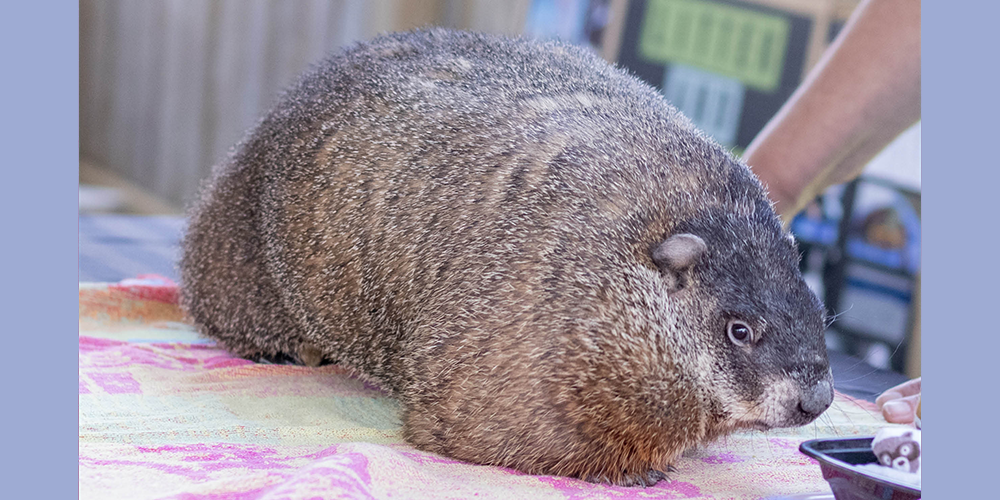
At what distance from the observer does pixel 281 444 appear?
2.01 meters

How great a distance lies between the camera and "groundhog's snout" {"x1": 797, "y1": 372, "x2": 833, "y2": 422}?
176cm

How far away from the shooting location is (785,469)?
202 centimetres

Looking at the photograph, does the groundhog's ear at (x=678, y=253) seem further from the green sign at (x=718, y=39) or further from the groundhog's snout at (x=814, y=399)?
the green sign at (x=718, y=39)

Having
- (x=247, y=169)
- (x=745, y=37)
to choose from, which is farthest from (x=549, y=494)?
(x=745, y=37)

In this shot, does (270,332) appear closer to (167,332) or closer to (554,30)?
(167,332)

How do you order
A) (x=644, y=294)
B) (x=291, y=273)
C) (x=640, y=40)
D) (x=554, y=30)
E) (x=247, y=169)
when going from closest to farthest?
(x=644, y=294)
(x=291, y=273)
(x=247, y=169)
(x=640, y=40)
(x=554, y=30)

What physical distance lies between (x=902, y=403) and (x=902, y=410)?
0.05 feet

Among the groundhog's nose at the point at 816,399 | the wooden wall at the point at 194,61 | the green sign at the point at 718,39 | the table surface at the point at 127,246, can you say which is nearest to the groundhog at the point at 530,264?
the groundhog's nose at the point at 816,399

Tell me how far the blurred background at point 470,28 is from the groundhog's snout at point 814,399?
43 centimetres

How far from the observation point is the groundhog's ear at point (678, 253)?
1854 mm

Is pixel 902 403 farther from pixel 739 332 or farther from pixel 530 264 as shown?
pixel 530 264

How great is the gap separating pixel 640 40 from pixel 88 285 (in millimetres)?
2447

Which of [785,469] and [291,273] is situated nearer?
[785,469]

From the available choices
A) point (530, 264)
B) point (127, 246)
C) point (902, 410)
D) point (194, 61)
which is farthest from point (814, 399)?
point (194, 61)
